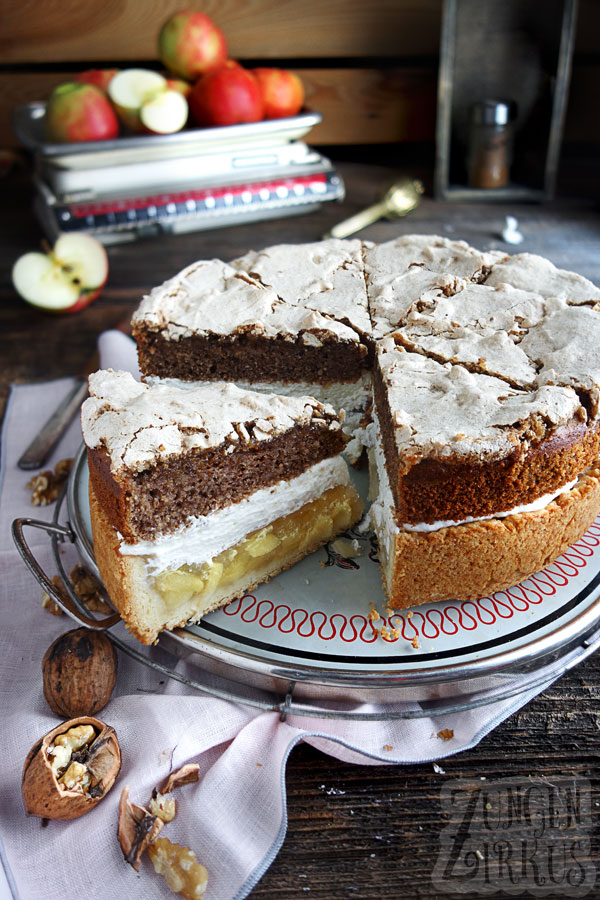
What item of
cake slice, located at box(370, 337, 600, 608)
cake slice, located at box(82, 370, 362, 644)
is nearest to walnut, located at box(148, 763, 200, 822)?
cake slice, located at box(82, 370, 362, 644)

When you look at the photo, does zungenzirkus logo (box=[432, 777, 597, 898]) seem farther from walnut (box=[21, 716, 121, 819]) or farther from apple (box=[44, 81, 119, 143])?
apple (box=[44, 81, 119, 143])

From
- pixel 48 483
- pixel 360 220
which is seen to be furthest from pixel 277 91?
pixel 48 483

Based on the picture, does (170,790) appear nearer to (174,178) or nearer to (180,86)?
(174,178)

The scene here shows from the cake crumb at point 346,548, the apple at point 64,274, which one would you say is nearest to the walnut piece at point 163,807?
the cake crumb at point 346,548

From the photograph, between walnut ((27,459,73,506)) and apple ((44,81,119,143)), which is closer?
walnut ((27,459,73,506))

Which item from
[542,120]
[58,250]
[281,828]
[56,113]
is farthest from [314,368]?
[542,120]

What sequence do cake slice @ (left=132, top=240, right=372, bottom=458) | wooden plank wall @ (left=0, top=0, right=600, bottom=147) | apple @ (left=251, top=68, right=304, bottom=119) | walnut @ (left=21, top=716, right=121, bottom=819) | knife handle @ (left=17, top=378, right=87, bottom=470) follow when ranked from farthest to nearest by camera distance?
wooden plank wall @ (left=0, top=0, right=600, bottom=147), apple @ (left=251, top=68, right=304, bottom=119), knife handle @ (left=17, top=378, right=87, bottom=470), cake slice @ (left=132, top=240, right=372, bottom=458), walnut @ (left=21, top=716, right=121, bottom=819)

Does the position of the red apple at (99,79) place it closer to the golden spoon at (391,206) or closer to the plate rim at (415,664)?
the golden spoon at (391,206)
